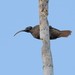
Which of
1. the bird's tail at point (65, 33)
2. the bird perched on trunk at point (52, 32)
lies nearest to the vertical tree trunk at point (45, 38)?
the bird perched on trunk at point (52, 32)

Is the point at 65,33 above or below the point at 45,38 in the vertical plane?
above

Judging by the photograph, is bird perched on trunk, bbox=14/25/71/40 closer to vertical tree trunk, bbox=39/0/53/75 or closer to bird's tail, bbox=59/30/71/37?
bird's tail, bbox=59/30/71/37

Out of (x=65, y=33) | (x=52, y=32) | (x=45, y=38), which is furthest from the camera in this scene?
(x=65, y=33)

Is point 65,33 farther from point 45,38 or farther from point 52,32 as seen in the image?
point 45,38

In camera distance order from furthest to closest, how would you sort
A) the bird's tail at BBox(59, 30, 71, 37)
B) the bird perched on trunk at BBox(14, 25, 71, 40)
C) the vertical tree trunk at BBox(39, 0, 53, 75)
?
the bird's tail at BBox(59, 30, 71, 37), the bird perched on trunk at BBox(14, 25, 71, 40), the vertical tree trunk at BBox(39, 0, 53, 75)

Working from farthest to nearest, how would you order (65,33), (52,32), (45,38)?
(65,33), (52,32), (45,38)

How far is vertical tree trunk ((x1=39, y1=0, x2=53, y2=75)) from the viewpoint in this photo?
5684 millimetres

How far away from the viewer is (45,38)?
595cm

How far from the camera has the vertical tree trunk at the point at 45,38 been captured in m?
5.68

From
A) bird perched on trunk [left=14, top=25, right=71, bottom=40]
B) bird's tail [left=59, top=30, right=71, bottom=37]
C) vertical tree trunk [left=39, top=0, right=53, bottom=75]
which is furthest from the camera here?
bird's tail [left=59, top=30, right=71, bottom=37]

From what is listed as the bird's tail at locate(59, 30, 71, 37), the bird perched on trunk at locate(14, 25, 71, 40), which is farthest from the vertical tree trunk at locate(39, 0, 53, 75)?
the bird's tail at locate(59, 30, 71, 37)

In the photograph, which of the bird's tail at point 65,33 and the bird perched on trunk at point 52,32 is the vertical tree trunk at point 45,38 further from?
the bird's tail at point 65,33

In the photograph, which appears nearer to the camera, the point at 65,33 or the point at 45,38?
the point at 45,38

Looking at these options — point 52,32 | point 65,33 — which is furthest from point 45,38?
point 65,33
